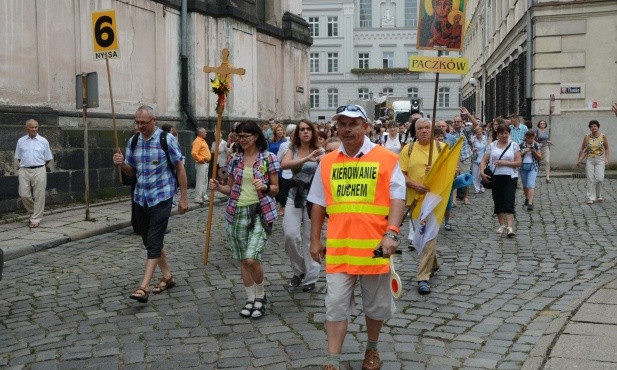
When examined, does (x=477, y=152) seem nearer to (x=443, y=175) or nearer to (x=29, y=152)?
(x=29, y=152)

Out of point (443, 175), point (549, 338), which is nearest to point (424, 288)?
point (443, 175)

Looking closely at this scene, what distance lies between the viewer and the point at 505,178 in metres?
10.9

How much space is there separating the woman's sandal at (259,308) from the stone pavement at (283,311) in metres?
0.06

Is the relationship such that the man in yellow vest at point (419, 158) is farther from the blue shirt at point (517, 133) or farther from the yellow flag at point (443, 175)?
the blue shirt at point (517, 133)

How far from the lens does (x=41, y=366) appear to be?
5.24 m

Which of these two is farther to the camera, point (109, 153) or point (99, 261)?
point (109, 153)

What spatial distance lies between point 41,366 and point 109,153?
1095 cm

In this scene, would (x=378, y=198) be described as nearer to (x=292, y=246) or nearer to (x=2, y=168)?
(x=292, y=246)

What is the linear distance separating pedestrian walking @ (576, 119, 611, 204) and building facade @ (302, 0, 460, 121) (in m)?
57.4

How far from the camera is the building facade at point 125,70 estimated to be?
43.5ft

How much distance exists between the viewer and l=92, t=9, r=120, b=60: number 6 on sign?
11828 mm

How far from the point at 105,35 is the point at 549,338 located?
8.79 m

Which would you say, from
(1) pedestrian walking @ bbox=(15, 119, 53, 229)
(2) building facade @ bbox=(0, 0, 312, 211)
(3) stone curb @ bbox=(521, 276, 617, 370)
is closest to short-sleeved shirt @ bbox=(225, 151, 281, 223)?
(3) stone curb @ bbox=(521, 276, 617, 370)

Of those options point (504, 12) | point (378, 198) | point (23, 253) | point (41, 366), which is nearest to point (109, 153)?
point (23, 253)
